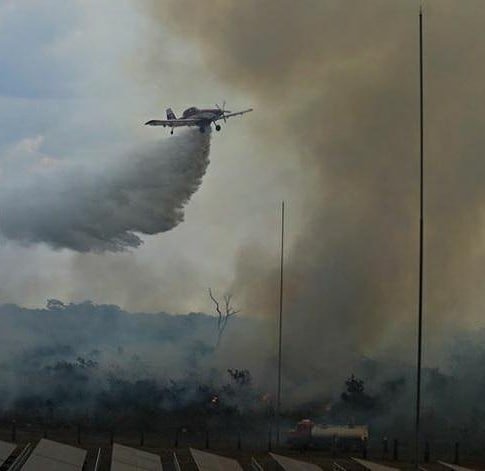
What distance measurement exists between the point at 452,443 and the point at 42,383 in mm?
42385

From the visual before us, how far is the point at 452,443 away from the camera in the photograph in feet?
299

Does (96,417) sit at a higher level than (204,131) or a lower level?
lower

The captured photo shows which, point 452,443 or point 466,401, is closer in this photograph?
point 452,443

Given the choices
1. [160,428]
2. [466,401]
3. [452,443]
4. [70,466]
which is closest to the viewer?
[70,466]

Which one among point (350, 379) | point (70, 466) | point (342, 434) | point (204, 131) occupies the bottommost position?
point (70, 466)

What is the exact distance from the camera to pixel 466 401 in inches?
4151

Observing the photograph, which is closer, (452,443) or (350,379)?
(452,443)

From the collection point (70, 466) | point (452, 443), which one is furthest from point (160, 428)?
point (70, 466)

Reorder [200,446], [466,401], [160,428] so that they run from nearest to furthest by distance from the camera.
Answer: [200,446] < [160,428] < [466,401]

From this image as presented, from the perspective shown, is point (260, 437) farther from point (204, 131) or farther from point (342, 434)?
point (204, 131)

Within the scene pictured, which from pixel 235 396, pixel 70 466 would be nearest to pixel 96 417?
pixel 235 396

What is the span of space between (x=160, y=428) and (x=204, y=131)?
27.4 m

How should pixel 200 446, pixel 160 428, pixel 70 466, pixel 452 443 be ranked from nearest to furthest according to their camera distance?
pixel 70 466, pixel 200 446, pixel 452 443, pixel 160 428

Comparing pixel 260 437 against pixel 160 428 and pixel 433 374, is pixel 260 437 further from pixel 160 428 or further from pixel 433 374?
pixel 433 374
